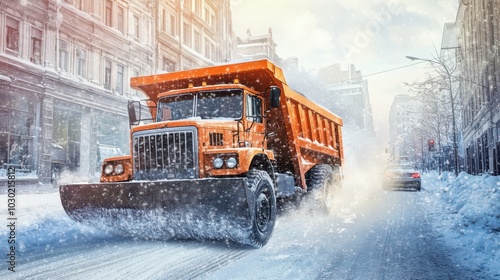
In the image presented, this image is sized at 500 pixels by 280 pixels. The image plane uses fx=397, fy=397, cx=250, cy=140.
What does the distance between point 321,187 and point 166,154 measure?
16.0ft

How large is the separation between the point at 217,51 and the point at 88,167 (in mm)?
19300

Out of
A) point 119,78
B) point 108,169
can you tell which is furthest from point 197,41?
point 108,169

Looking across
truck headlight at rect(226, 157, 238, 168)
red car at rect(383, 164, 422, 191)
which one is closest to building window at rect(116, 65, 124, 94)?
red car at rect(383, 164, 422, 191)

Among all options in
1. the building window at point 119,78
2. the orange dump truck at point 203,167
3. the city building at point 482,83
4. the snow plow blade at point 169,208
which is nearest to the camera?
→ the snow plow blade at point 169,208

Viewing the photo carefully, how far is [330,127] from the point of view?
1276cm

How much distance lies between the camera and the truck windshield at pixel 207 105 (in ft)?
24.0

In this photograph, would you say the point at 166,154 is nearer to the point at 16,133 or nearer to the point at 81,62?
the point at 16,133

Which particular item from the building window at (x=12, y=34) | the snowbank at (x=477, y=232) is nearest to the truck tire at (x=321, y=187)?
the snowbank at (x=477, y=232)

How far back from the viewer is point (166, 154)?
252 inches

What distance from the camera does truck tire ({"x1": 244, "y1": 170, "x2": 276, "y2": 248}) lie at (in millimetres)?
5969

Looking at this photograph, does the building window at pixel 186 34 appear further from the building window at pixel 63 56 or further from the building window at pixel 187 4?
the building window at pixel 63 56

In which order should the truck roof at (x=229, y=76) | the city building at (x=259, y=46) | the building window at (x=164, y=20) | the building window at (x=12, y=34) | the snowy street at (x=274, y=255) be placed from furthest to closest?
the city building at (x=259, y=46) → the building window at (x=164, y=20) → the building window at (x=12, y=34) → the truck roof at (x=229, y=76) → the snowy street at (x=274, y=255)

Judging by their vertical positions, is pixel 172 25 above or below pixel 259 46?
below

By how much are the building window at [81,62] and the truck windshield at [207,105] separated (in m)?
15.1
